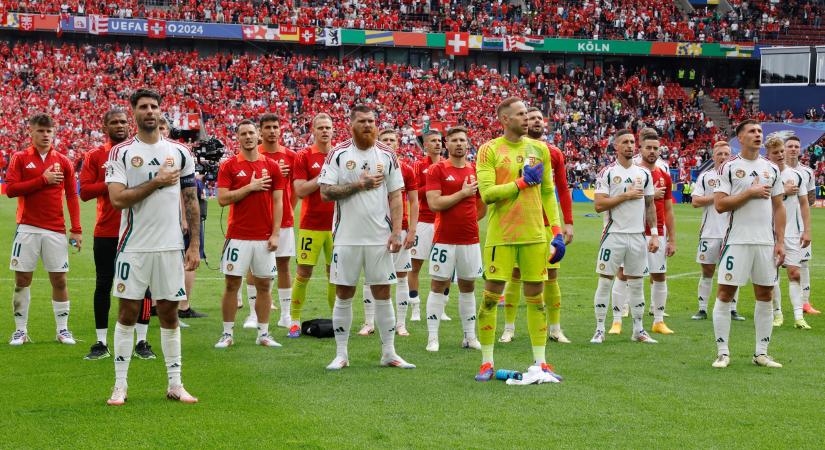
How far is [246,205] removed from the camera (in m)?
10.3

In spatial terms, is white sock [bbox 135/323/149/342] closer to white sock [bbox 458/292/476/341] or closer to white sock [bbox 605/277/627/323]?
white sock [bbox 458/292/476/341]

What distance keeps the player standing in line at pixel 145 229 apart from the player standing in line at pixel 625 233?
17.0 feet

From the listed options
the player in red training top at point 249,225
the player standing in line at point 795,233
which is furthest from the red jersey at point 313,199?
the player standing in line at point 795,233

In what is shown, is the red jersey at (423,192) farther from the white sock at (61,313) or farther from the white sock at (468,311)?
the white sock at (61,313)

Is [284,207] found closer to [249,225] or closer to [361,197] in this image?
[249,225]

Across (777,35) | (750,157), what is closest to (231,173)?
(750,157)

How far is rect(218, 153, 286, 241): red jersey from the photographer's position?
10281mm

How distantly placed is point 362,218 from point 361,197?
197 mm

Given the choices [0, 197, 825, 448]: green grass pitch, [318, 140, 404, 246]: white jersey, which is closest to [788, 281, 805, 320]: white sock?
[0, 197, 825, 448]: green grass pitch

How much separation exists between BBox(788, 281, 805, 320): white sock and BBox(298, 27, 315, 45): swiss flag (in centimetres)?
4456

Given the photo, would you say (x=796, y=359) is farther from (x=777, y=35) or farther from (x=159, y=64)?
(x=777, y=35)

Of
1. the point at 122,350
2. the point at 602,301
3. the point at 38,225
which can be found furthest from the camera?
the point at 602,301

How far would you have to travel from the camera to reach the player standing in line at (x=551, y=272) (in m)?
9.32

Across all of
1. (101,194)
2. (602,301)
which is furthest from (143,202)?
(602,301)
